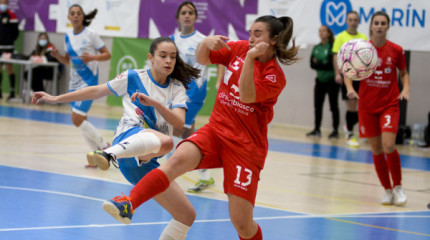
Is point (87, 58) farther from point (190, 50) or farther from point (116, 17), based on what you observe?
point (116, 17)

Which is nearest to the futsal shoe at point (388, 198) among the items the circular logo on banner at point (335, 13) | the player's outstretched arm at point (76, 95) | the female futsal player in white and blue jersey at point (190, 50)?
the female futsal player in white and blue jersey at point (190, 50)

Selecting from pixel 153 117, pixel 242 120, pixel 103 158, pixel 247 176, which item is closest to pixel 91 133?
pixel 153 117

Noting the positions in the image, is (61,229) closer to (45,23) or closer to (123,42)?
(123,42)

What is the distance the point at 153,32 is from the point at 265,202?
10.3m

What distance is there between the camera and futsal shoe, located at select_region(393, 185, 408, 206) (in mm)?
7664

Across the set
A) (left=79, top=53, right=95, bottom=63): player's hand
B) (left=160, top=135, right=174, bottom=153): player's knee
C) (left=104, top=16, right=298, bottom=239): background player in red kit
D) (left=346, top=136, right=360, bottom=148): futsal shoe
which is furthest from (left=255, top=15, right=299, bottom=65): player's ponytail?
(left=346, top=136, right=360, bottom=148): futsal shoe

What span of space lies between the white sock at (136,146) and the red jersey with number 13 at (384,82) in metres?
3.83

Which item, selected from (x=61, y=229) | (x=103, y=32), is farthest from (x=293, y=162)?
(x=103, y=32)

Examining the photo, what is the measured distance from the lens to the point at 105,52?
941 cm

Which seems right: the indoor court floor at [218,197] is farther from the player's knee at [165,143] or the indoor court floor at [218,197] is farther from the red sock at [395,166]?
the player's knee at [165,143]

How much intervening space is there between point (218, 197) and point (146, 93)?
9.76 feet

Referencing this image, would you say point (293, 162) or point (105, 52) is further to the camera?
point (293, 162)

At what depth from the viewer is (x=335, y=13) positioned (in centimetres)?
1403

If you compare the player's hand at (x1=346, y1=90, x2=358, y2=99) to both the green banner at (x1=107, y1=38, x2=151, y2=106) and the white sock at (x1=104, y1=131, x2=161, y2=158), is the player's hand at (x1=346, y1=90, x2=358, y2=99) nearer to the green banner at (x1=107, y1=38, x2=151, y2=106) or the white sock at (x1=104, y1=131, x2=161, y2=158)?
the white sock at (x1=104, y1=131, x2=161, y2=158)
